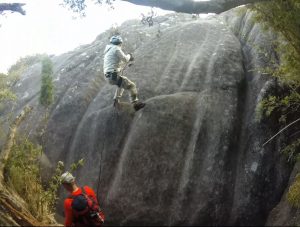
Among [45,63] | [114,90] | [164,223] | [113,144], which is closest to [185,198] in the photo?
[164,223]

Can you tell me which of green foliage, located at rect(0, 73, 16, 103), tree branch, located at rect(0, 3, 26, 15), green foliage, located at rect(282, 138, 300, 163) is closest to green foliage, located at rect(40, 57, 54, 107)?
green foliage, located at rect(0, 73, 16, 103)

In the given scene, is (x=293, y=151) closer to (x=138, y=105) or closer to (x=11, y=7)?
(x=138, y=105)

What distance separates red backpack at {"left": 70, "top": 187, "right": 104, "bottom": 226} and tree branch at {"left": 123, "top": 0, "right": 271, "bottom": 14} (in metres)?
3.42

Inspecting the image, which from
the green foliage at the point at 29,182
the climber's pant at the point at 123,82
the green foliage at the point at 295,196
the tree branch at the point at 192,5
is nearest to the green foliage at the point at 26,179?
the green foliage at the point at 29,182

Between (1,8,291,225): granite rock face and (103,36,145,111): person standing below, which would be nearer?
(1,8,291,225): granite rock face

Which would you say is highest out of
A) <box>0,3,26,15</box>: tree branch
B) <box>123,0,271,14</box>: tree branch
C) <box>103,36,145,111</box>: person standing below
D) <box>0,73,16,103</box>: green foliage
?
<box>123,0,271,14</box>: tree branch

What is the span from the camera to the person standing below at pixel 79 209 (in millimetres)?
6461

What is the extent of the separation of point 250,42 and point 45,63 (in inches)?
341

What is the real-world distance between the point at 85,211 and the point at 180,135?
6.37 metres

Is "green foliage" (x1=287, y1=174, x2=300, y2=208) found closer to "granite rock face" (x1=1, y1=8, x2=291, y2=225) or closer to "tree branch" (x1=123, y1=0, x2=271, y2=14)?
"granite rock face" (x1=1, y1=8, x2=291, y2=225)

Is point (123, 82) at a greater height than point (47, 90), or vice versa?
point (123, 82)

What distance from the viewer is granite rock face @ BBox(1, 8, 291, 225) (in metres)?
11.5

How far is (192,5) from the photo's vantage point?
7.46m

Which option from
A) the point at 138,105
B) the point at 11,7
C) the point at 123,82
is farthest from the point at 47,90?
the point at 11,7
